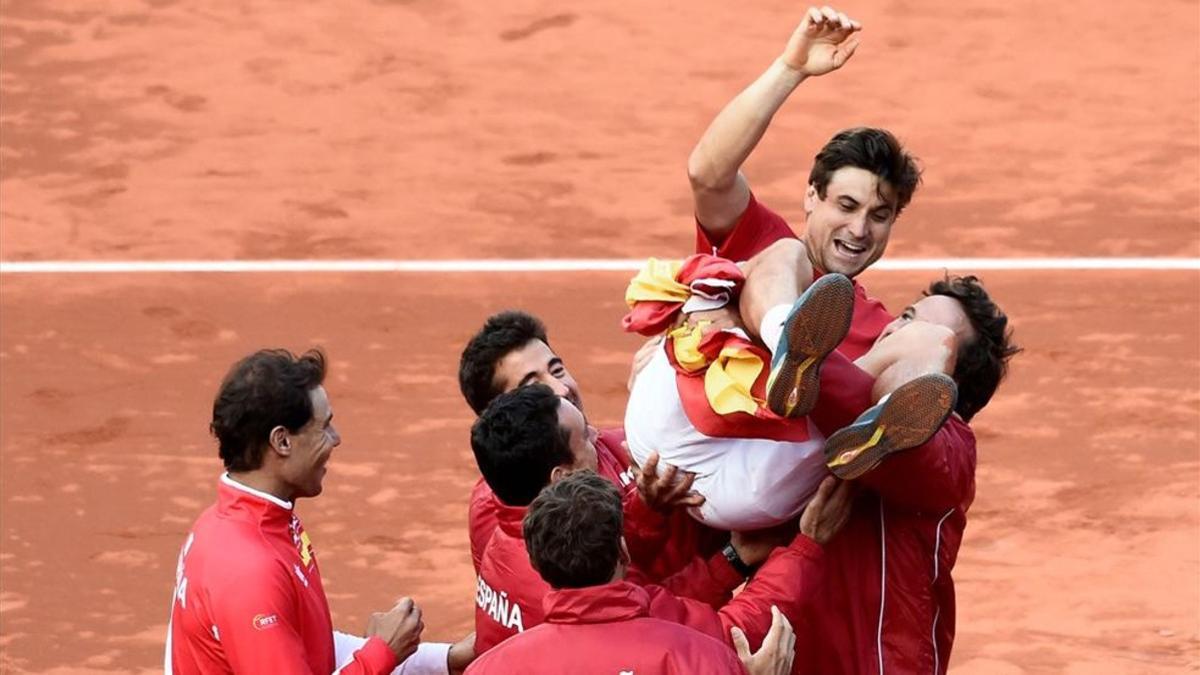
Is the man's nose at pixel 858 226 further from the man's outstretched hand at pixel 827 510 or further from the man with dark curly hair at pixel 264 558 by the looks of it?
the man with dark curly hair at pixel 264 558

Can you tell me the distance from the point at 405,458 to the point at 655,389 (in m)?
5.46

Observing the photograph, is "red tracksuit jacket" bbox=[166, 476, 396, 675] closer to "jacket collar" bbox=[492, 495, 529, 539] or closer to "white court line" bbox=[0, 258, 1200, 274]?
"jacket collar" bbox=[492, 495, 529, 539]

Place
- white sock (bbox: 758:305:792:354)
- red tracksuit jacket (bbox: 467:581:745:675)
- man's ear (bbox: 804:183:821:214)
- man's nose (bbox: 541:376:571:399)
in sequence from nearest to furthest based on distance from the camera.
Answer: red tracksuit jacket (bbox: 467:581:745:675)
white sock (bbox: 758:305:792:354)
man's ear (bbox: 804:183:821:214)
man's nose (bbox: 541:376:571:399)

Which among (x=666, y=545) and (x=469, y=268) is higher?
(x=666, y=545)

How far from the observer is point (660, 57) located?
16422mm


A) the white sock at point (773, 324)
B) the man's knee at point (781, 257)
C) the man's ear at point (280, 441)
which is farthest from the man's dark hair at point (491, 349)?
the white sock at point (773, 324)

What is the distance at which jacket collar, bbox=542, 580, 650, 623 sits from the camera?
206 inches

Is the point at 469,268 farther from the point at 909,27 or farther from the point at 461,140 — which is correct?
the point at 909,27

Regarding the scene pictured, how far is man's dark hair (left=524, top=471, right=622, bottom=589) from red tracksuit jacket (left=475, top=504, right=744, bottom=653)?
0.56m

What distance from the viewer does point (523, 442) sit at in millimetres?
5828

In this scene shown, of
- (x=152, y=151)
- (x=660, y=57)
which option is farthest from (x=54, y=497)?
(x=660, y=57)

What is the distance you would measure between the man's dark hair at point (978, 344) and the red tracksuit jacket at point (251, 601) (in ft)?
5.47

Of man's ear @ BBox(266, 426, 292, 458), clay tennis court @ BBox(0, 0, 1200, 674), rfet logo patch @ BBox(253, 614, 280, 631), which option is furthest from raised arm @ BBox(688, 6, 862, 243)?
clay tennis court @ BBox(0, 0, 1200, 674)

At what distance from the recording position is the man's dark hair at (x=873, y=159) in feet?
20.3
